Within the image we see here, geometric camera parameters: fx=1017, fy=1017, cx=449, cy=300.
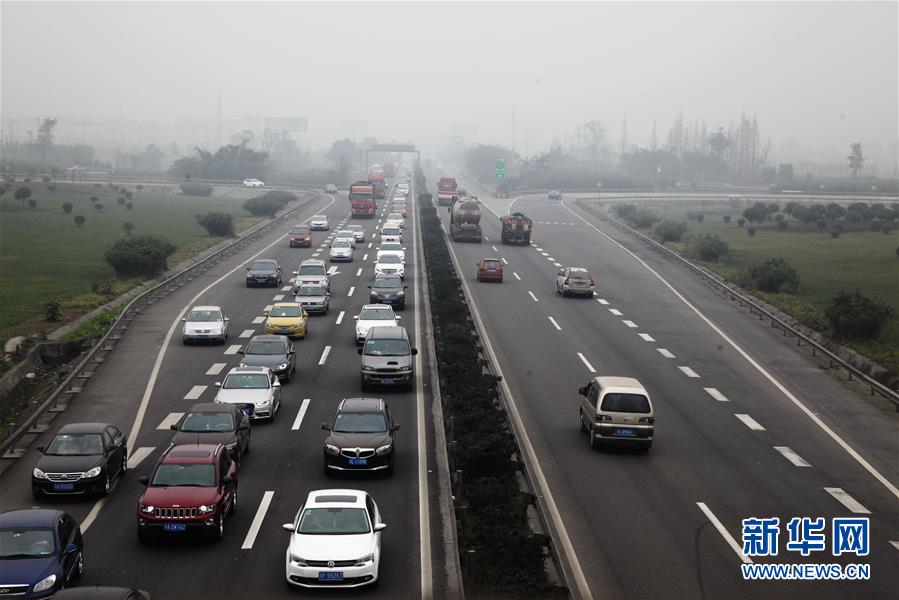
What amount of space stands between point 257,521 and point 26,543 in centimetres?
497

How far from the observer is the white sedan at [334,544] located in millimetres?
15734

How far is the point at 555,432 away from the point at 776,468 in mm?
5710

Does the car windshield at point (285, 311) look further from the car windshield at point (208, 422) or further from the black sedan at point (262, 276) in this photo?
the car windshield at point (208, 422)

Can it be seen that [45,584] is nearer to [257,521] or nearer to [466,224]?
[257,521]

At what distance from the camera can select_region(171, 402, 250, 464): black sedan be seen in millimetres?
22266

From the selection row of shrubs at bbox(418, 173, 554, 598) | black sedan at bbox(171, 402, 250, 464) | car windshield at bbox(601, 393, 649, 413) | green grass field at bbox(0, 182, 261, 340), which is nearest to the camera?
row of shrubs at bbox(418, 173, 554, 598)

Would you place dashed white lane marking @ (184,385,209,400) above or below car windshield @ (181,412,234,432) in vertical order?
below

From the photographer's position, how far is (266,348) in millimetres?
32594

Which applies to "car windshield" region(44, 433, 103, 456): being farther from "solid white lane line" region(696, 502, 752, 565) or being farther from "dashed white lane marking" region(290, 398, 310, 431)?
"solid white lane line" region(696, 502, 752, 565)

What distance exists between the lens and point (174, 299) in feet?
160

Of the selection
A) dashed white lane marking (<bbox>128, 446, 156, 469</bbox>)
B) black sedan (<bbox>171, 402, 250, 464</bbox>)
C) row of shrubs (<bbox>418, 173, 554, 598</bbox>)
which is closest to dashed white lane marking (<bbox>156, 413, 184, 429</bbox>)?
dashed white lane marking (<bbox>128, 446, 156, 469</bbox>)

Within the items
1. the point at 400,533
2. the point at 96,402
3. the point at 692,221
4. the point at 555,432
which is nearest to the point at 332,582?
the point at 400,533

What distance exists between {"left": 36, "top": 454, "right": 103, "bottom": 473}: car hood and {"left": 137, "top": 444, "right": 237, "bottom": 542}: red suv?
6.78ft

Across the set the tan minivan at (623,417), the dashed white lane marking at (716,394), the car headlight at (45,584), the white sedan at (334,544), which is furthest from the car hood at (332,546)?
the dashed white lane marking at (716,394)
